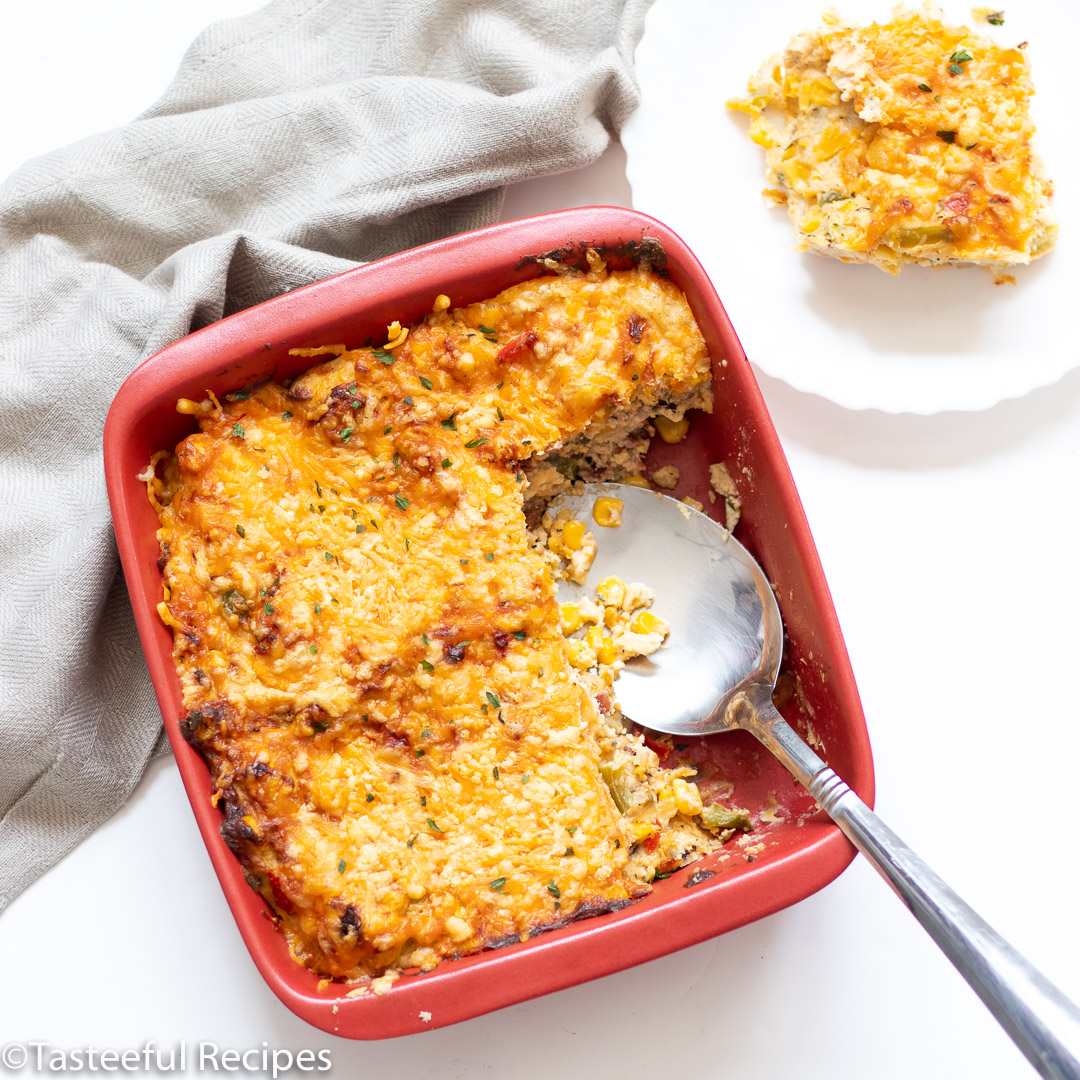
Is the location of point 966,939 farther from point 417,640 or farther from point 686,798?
point 417,640

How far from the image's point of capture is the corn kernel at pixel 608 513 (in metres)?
2.74

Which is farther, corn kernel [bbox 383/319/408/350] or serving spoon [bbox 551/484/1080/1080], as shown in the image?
corn kernel [bbox 383/319/408/350]

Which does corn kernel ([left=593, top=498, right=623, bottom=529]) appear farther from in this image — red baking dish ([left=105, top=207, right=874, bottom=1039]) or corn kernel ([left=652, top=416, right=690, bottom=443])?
red baking dish ([left=105, top=207, right=874, bottom=1039])

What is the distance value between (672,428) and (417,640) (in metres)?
1.04

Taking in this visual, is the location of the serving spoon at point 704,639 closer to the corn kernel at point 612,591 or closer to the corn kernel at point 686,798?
the corn kernel at point 612,591

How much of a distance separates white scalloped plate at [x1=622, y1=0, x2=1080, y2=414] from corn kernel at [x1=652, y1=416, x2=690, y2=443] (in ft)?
0.98

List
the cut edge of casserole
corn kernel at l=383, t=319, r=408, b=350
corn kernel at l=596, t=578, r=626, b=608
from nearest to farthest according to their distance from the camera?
the cut edge of casserole
corn kernel at l=383, t=319, r=408, b=350
corn kernel at l=596, t=578, r=626, b=608

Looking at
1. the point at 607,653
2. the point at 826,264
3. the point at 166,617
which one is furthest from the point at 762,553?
the point at 166,617

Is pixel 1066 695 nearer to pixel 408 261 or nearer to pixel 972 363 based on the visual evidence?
pixel 972 363

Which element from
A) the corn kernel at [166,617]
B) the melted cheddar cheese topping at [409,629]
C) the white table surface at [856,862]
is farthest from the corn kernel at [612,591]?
the corn kernel at [166,617]

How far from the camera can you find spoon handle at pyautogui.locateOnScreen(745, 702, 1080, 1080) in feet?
5.38

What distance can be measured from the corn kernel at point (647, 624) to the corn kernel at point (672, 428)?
554 millimetres

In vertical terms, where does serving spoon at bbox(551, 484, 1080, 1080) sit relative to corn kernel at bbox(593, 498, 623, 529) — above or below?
A: below

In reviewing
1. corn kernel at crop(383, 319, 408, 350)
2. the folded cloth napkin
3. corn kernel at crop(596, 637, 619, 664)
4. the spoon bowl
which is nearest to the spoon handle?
the spoon bowl
